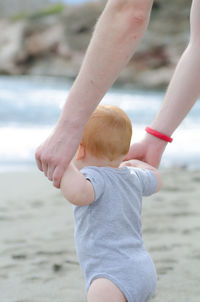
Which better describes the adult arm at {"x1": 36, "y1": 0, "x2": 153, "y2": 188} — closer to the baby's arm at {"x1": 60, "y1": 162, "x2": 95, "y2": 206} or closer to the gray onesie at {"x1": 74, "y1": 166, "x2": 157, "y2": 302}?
the baby's arm at {"x1": 60, "y1": 162, "x2": 95, "y2": 206}

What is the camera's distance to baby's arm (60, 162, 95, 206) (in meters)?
1.44

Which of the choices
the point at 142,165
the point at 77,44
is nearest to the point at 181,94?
the point at 142,165

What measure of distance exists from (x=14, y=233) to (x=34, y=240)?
16 centimetres

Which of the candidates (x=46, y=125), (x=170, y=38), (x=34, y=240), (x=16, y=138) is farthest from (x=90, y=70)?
(x=170, y=38)

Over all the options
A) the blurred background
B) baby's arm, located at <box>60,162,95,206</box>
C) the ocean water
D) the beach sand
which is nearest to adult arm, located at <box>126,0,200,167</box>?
baby's arm, located at <box>60,162,95,206</box>

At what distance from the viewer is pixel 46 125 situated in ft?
26.1

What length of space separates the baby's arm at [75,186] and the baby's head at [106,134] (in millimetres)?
144

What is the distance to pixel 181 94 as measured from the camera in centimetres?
184

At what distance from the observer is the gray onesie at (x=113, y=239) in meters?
1.52

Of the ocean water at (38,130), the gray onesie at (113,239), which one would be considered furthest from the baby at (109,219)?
the ocean water at (38,130)

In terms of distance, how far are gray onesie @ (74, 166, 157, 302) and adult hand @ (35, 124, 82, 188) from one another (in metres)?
0.14

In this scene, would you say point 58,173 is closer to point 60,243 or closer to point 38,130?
point 60,243

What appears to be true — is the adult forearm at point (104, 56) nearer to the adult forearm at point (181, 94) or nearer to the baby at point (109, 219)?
the baby at point (109, 219)

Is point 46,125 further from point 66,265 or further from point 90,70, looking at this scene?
point 90,70
